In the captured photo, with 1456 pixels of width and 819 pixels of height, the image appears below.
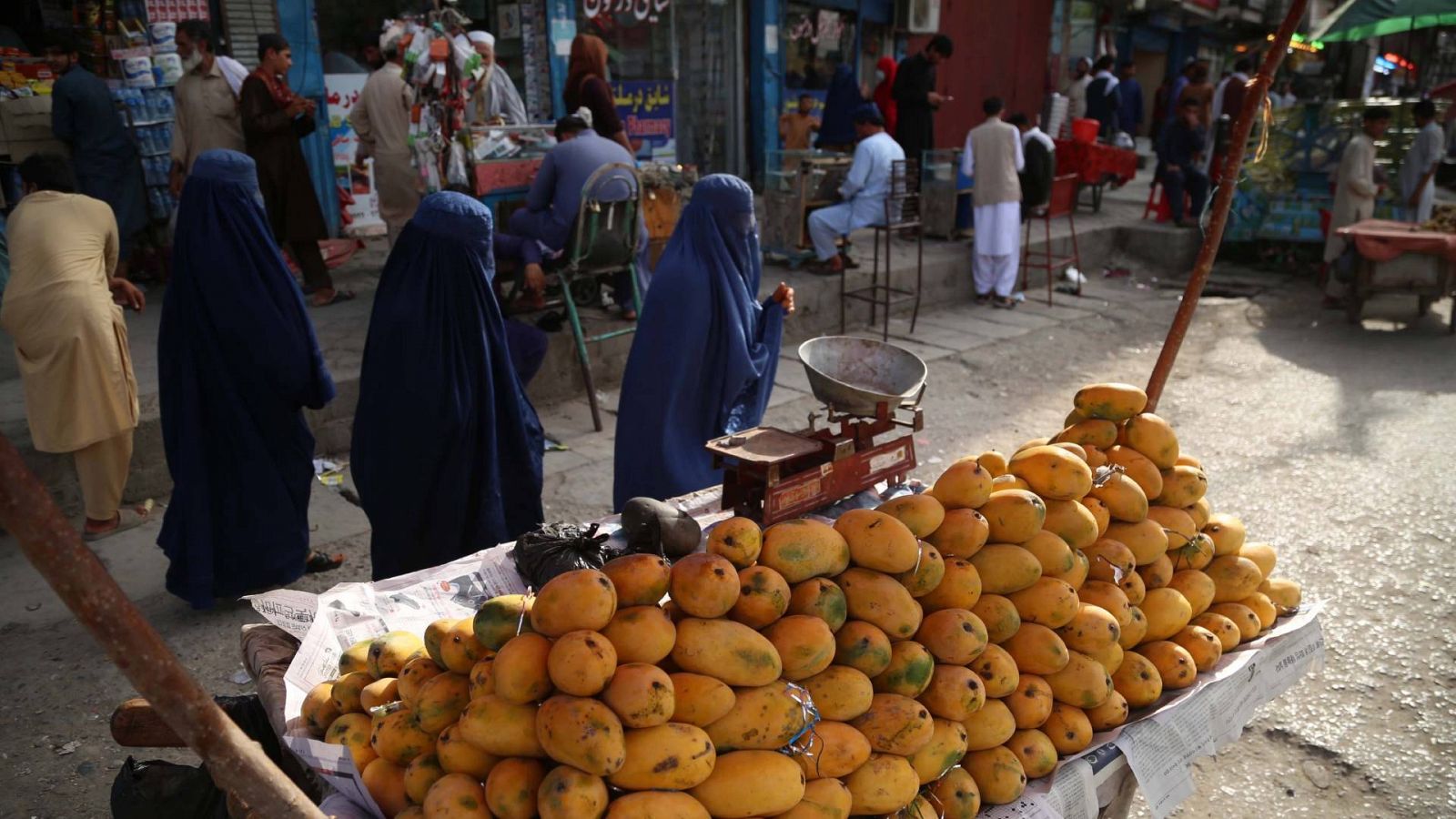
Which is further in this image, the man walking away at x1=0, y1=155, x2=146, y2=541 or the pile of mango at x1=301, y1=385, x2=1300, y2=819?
the man walking away at x1=0, y1=155, x2=146, y2=541

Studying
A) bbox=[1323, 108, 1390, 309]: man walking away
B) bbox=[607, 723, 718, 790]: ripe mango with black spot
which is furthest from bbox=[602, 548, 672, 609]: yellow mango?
bbox=[1323, 108, 1390, 309]: man walking away

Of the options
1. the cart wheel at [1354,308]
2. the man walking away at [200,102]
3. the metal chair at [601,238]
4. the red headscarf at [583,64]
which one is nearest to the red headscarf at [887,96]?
the red headscarf at [583,64]

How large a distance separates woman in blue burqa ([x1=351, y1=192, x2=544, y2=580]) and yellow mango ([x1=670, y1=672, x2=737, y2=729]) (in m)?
1.77

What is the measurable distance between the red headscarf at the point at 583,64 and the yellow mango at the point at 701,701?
6.21 m

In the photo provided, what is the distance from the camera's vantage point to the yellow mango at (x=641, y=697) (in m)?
1.44

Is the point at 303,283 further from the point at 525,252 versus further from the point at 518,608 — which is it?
the point at 518,608

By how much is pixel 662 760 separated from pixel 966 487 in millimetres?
911

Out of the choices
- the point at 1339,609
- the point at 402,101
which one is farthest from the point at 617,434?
the point at 402,101

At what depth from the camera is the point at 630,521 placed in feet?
7.62

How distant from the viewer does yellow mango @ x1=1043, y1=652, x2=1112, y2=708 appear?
1.95 meters

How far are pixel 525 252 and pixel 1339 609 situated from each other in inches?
176

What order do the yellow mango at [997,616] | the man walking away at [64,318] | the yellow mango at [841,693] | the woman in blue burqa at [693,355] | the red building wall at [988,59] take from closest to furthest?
the yellow mango at [841,693] → the yellow mango at [997,616] → the woman in blue burqa at [693,355] → the man walking away at [64,318] → the red building wall at [988,59]

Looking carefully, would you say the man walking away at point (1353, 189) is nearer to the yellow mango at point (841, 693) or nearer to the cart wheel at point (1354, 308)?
the cart wheel at point (1354, 308)

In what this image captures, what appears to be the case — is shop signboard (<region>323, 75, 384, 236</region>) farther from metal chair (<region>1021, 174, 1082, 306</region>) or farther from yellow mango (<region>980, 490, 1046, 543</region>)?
yellow mango (<region>980, 490, 1046, 543</region>)
